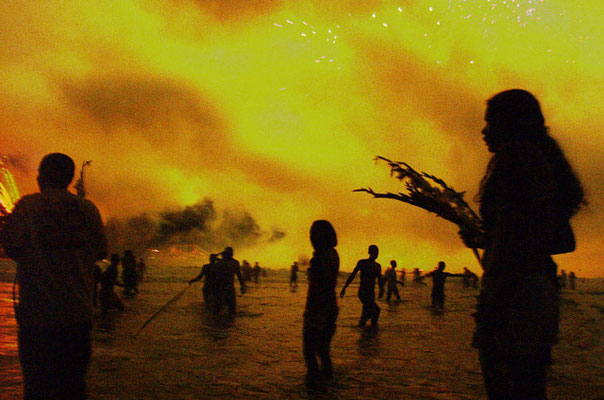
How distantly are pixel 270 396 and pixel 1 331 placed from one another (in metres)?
6.47

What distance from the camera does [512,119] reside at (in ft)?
8.54

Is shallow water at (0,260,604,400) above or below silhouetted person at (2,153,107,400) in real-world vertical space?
below

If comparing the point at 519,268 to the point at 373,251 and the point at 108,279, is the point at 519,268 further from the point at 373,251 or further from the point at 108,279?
the point at 108,279

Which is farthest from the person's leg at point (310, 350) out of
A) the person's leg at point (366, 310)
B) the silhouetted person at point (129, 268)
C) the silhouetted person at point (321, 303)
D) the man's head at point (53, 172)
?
the silhouetted person at point (129, 268)

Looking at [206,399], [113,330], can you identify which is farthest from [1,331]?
[206,399]

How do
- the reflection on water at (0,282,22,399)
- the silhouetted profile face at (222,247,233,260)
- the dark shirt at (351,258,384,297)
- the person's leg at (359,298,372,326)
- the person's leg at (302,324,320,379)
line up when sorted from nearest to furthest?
1. the reflection on water at (0,282,22,399)
2. the person's leg at (302,324,320,379)
3. the dark shirt at (351,258,384,297)
4. the person's leg at (359,298,372,326)
5. the silhouetted profile face at (222,247,233,260)

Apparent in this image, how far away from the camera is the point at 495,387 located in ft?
7.96

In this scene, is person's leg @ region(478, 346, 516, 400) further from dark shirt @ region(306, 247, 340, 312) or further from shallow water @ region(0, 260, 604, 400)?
dark shirt @ region(306, 247, 340, 312)

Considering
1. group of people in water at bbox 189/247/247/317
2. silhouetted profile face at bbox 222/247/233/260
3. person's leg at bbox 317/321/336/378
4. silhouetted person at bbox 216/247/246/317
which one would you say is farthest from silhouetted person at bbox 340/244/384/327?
person's leg at bbox 317/321/336/378

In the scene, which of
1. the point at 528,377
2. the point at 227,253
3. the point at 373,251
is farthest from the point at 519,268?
the point at 227,253

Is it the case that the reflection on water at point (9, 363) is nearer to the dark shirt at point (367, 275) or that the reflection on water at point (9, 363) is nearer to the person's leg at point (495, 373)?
the person's leg at point (495, 373)

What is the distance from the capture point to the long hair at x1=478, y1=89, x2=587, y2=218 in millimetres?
2578

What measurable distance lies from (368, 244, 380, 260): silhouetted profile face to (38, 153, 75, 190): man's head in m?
9.09

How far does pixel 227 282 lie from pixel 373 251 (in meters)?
4.25
